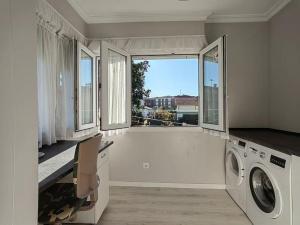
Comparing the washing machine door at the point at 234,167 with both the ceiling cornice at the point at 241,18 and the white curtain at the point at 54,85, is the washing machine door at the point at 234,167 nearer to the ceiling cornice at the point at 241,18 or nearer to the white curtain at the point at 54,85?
the ceiling cornice at the point at 241,18

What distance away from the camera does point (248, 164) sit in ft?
8.08

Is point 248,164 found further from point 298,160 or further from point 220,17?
point 220,17

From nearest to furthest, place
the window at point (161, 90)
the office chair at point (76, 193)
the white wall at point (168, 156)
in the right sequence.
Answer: the office chair at point (76, 193)
the window at point (161, 90)
the white wall at point (168, 156)

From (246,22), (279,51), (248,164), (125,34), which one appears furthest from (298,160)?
(125,34)

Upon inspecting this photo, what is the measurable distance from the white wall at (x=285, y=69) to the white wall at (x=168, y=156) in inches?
36.2

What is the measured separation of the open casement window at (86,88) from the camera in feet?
9.66

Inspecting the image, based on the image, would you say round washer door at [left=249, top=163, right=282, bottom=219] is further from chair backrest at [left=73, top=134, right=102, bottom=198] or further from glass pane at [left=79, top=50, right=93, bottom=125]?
glass pane at [left=79, top=50, right=93, bottom=125]

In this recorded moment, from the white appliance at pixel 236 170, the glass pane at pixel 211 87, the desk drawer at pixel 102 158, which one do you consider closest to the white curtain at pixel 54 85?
the desk drawer at pixel 102 158

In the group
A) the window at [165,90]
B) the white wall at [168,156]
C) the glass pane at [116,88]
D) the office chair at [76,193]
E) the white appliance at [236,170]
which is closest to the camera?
the office chair at [76,193]

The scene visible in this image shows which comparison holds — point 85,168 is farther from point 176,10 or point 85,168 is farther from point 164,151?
point 176,10

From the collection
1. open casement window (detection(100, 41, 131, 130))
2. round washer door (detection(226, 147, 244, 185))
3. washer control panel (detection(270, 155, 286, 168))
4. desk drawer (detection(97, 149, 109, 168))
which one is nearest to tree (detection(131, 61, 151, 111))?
open casement window (detection(100, 41, 131, 130))

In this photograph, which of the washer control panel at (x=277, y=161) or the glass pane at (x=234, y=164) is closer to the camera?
the washer control panel at (x=277, y=161)

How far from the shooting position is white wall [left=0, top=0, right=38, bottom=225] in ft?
1.80


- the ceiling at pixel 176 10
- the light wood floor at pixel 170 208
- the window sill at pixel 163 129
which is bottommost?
the light wood floor at pixel 170 208
